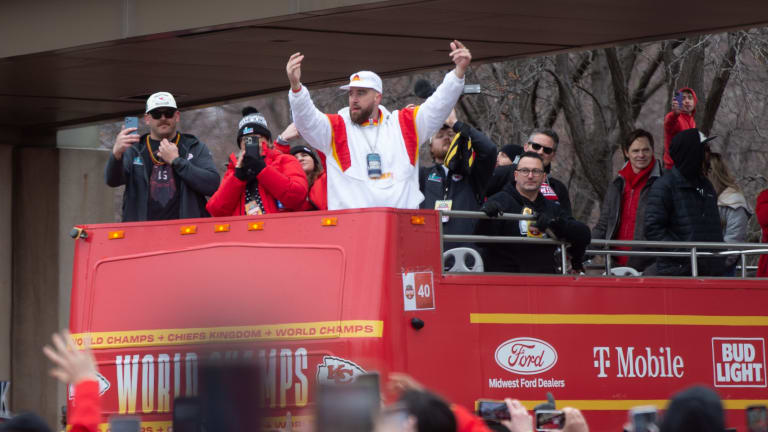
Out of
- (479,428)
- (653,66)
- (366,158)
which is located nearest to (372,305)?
(366,158)

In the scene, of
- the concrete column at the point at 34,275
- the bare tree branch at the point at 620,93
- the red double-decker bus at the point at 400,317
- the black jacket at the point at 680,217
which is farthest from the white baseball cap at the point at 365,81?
the bare tree branch at the point at 620,93

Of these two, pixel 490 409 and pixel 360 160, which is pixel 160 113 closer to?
pixel 360 160

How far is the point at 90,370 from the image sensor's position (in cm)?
524

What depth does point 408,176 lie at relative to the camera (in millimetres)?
9180

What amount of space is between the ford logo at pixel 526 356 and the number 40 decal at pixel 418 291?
2.05 feet

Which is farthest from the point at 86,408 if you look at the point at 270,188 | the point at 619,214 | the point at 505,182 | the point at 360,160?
the point at 619,214

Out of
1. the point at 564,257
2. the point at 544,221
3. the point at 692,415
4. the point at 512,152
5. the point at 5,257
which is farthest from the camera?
the point at 5,257

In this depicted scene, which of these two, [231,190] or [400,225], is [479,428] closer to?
[400,225]

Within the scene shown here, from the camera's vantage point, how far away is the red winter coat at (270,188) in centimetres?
952

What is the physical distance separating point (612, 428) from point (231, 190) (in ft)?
10.3

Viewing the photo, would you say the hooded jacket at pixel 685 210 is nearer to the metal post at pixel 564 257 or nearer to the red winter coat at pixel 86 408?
the metal post at pixel 564 257

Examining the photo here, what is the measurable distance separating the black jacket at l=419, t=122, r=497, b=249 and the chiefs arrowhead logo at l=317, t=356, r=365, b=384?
154 centimetres

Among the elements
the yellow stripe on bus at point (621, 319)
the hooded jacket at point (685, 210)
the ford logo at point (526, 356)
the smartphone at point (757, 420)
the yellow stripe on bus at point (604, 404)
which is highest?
Result: the hooded jacket at point (685, 210)

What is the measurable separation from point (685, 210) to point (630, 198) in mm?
1323
